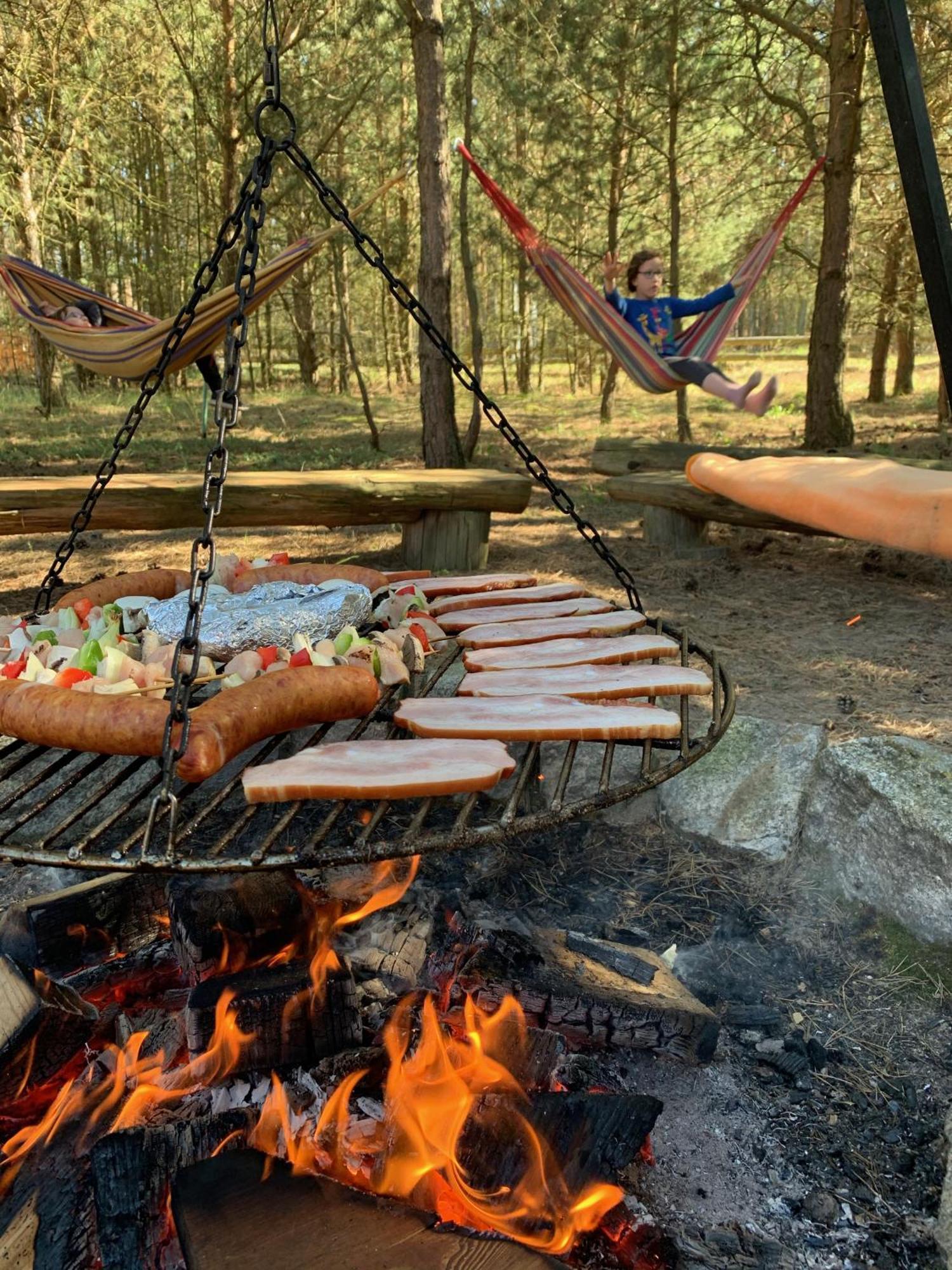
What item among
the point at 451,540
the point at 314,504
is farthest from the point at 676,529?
the point at 314,504

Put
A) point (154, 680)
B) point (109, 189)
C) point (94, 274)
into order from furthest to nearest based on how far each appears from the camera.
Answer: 1. point (94, 274)
2. point (109, 189)
3. point (154, 680)

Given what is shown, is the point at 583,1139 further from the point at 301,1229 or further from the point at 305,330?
the point at 305,330

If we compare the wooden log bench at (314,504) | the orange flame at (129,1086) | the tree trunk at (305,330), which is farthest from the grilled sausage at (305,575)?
the tree trunk at (305,330)

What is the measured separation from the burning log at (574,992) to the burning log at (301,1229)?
0.55 m

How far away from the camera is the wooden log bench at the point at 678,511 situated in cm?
625

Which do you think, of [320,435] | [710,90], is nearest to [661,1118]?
[710,90]

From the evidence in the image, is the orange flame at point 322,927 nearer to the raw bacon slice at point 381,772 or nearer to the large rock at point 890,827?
the raw bacon slice at point 381,772

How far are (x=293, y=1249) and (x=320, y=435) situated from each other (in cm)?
1284

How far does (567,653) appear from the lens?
6.95ft

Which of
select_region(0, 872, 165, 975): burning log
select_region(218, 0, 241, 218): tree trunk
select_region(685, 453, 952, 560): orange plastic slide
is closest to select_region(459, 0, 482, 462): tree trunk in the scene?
select_region(218, 0, 241, 218): tree trunk

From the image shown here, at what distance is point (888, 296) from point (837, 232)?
6.08 meters

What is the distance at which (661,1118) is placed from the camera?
1.86 m

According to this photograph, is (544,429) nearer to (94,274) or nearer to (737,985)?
(94,274)

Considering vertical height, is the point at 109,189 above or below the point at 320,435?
above
